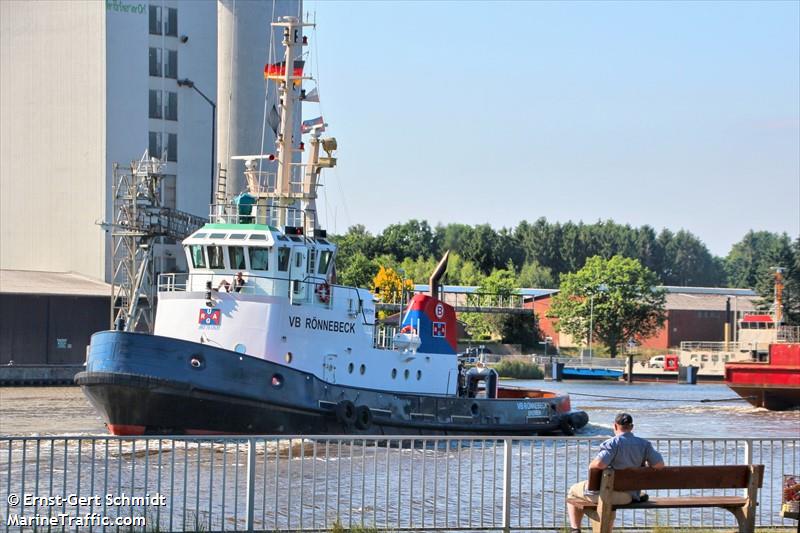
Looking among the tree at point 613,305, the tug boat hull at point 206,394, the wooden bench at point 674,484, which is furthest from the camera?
the tree at point 613,305

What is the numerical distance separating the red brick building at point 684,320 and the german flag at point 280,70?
69310 mm

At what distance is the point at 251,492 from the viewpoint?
12688mm

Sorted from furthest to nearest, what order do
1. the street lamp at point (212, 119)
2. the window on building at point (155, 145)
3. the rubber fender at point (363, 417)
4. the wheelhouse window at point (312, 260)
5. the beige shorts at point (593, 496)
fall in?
the street lamp at point (212, 119) → the window on building at point (155, 145) → the wheelhouse window at point (312, 260) → the rubber fender at point (363, 417) → the beige shorts at point (593, 496)

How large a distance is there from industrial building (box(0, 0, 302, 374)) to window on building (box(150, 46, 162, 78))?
7 centimetres

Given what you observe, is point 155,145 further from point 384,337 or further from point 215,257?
point 215,257

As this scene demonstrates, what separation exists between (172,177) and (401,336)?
38.4 meters


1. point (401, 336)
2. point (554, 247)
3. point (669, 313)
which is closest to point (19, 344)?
point (401, 336)

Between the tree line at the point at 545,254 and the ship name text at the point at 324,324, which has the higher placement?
the tree line at the point at 545,254

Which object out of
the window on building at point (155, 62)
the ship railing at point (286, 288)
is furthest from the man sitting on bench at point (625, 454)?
the window on building at point (155, 62)

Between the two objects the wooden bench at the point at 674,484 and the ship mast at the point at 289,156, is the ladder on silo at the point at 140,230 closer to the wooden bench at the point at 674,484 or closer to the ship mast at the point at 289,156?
the ship mast at the point at 289,156

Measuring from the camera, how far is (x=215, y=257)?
92.2ft

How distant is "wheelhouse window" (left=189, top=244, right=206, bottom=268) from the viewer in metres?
28.2

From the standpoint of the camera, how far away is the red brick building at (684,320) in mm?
101688

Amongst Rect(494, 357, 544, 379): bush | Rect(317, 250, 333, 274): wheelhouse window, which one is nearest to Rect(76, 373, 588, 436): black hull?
Rect(317, 250, 333, 274): wheelhouse window
